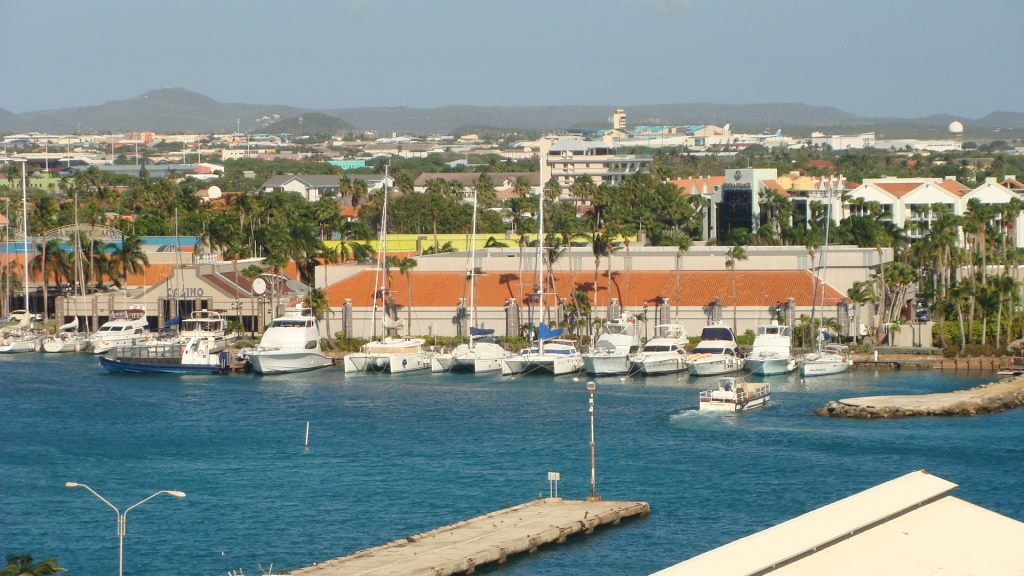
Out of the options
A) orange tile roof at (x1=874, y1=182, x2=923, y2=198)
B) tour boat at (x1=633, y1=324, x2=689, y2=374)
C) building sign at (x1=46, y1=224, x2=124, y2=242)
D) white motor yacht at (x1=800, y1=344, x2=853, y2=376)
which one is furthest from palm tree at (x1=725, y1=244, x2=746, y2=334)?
building sign at (x1=46, y1=224, x2=124, y2=242)

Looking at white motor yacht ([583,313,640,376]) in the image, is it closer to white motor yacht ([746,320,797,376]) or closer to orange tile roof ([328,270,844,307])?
white motor yacht ([746,320,797,376])

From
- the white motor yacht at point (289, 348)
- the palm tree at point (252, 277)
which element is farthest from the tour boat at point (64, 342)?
the white motor yacht at point (289, 348)

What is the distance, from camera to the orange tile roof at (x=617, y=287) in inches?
3221

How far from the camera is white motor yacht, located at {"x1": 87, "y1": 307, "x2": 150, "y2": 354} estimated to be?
86.4 metres

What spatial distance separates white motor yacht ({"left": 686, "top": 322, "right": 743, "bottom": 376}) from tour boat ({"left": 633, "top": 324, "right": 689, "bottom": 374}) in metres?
0.84

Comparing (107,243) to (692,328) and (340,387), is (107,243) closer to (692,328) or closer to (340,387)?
(340,387)

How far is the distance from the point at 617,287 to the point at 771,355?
1425cm

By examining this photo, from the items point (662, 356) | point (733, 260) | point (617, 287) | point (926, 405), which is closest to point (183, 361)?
point (617, 287)

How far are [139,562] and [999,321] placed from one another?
51052 millimetres

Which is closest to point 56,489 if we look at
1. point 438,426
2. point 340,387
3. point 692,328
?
point 438,426

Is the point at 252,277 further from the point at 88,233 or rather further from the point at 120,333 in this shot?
the point at 88,233

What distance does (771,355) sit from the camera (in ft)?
240

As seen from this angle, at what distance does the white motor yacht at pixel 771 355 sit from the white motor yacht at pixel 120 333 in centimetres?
3582

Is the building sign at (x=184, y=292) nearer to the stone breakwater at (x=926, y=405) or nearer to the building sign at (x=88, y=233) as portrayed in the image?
the building sign at (x=88, y=233)
